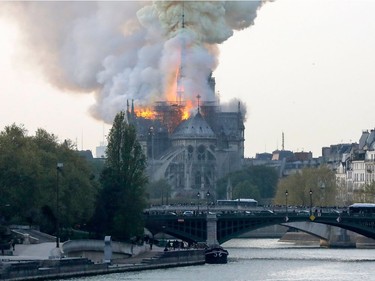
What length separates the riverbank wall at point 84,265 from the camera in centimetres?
8481

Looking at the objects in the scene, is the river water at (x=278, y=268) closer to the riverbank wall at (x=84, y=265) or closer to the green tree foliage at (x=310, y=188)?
the riverbank wall at (x=84, y=265)

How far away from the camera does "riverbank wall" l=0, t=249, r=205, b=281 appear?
278 feet

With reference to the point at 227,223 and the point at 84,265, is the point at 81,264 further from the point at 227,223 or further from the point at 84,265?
A: the point at 227,223

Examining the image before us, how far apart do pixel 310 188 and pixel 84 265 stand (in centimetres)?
8303

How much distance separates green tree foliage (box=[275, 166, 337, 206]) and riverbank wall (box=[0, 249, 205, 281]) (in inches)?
2492

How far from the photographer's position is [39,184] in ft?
350

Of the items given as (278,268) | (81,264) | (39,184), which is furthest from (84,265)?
(278,268)

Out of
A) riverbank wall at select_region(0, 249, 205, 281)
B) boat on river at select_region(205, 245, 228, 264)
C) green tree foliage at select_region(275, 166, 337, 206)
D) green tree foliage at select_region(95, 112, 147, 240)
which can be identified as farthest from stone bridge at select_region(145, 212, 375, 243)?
green tree foliage at select_region(275, 166, 337, 206)

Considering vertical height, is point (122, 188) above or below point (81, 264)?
above

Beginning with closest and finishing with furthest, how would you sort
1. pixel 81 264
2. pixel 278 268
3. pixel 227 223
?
pixel 81 264, pixel 278 268, pixel 227 223

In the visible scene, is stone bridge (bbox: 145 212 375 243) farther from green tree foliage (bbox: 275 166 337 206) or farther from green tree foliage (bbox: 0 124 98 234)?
green tree foliage (bbox: 275 166 337 206)

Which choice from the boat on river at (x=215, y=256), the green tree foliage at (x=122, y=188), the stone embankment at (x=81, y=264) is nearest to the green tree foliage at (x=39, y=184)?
the green tree foliage at (x=122, y=188)

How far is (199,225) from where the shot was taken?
420 ft

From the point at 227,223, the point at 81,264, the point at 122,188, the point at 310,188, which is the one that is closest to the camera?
the point at 81,264
